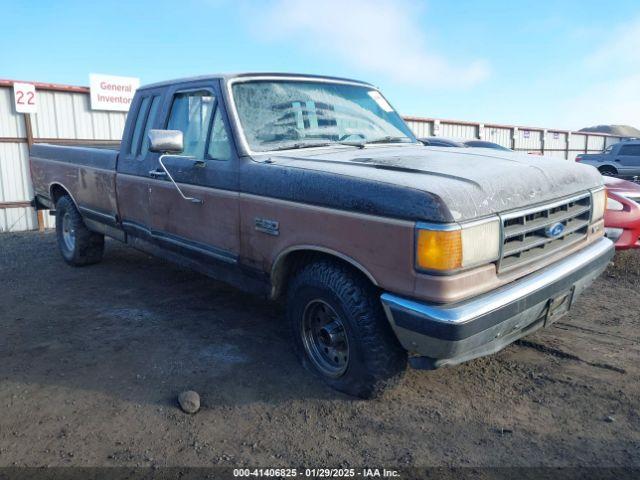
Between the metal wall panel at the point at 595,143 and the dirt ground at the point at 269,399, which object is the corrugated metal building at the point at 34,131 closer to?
the dirt ground at the point at 269,399

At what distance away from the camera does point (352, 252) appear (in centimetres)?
281

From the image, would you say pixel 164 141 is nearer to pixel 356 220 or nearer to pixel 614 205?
pixel 356 220

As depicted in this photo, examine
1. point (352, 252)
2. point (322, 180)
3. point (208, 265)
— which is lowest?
point (208, 265)

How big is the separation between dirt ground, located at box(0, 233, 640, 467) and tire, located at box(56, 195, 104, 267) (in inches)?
57.6

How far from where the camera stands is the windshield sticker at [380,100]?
4561 millimetres

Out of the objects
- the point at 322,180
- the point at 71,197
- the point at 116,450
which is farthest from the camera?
the point at 71,197

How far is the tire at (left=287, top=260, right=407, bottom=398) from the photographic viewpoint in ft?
9.41

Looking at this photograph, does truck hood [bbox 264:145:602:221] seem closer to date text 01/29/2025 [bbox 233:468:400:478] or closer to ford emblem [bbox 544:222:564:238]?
ford emblem [bbox 544:222:564:238]

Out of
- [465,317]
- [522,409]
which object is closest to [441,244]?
[465,317]

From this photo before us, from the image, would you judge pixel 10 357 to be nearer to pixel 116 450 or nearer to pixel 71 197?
pixel 116 450

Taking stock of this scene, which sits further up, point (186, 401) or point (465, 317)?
point (465, 317)

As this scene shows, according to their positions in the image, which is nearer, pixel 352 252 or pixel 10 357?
pixel 352 252

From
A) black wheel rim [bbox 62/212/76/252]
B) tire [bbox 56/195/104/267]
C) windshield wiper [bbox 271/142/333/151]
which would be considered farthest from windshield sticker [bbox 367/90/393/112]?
black wheel rim [bbox 62/212/76/252]

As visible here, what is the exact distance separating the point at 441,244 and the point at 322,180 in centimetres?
84
